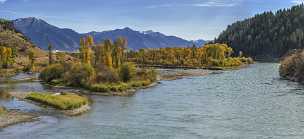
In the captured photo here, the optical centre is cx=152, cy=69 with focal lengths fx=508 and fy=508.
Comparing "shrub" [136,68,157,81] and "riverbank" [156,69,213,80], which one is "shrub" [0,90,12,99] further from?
"riverbank" [156,69,213,80]

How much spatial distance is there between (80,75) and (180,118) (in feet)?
165

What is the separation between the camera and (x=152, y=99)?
90688 millimetres

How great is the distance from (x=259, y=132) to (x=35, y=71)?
448 feet

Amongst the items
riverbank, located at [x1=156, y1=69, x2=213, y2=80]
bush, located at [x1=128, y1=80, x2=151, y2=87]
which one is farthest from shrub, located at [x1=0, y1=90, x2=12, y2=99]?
riverbank, located at [x1=156, y1=69, x2=213, y2=80]

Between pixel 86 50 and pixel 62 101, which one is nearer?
pixel 62 101

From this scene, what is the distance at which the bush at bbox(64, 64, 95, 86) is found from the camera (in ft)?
366

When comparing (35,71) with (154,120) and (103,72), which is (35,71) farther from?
(154,120)

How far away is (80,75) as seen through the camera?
4483 inches

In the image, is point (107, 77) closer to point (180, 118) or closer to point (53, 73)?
point (53, 73)

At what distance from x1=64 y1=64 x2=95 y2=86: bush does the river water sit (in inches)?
623

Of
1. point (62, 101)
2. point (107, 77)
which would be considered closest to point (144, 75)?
point (107, 77)

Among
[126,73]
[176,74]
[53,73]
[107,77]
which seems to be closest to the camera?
[107,77]

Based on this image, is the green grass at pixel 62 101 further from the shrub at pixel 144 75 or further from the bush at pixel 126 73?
the shrub at pixel 144 75

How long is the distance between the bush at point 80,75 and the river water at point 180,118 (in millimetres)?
15819
